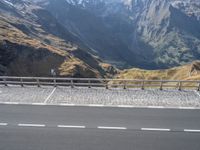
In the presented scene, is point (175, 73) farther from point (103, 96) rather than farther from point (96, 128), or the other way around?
point (96, 128)

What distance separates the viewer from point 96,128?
65.7ft

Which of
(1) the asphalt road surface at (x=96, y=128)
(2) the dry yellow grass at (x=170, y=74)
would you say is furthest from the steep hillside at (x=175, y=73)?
(1) the asphalt road surface at (x=96, y=128)

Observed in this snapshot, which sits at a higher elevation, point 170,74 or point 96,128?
point 96,128

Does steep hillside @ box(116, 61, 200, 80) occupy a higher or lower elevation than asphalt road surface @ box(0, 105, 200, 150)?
lower

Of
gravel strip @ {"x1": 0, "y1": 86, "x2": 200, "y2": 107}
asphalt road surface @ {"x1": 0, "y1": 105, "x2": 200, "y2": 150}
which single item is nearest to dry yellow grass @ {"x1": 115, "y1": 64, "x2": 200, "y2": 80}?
gravel strip @ {"x1": 0, "y1": 86, "x2": 200, "y2": 107}

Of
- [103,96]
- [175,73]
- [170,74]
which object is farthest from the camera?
[170,74]

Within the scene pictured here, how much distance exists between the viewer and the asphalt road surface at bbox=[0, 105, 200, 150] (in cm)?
1758

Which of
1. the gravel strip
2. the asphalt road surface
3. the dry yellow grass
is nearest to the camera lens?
the asphalt road surface

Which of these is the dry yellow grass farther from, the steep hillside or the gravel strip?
the gravel strip

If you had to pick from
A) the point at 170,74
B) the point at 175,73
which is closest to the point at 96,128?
the point at 175,73

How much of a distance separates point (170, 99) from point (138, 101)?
2277mm

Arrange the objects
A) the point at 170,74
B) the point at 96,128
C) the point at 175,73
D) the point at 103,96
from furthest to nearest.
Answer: the point at 170,74, the point at 175,73, the point at 103,96, the point at 96,128

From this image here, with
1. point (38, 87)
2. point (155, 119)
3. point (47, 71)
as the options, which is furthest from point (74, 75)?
point (155, 119)

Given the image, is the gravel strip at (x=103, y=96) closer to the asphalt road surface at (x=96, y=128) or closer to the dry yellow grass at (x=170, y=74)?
the asphalt road surface at (x=96, y=128)
